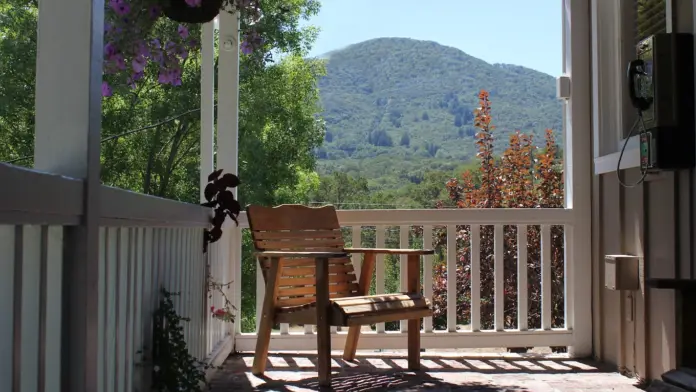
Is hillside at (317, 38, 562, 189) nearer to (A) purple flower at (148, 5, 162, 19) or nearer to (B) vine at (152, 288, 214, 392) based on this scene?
(B) vine at (152, 288, 214, 392)

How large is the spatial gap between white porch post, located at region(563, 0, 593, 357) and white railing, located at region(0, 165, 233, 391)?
2.36 m

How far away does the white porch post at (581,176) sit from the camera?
14.5ft

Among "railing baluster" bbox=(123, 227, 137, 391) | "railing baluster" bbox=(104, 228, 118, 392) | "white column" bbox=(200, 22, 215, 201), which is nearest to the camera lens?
"railing baluster" bbox=(104, 228, 118, 392)

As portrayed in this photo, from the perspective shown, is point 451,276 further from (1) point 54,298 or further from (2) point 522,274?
(1) point 54,298

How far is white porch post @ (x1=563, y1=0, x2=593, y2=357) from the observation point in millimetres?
4414

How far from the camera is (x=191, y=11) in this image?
7.20 ft

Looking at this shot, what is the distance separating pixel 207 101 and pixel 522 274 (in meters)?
2.01

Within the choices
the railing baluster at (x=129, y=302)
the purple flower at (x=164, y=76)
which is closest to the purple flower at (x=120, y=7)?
the purple flower at (x=164, y=76)

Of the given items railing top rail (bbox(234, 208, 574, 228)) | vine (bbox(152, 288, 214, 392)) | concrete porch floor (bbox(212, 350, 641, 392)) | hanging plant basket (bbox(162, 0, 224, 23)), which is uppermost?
hanging plant basket (bbox(162, 0, 224, 23))

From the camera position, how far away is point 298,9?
11.0m

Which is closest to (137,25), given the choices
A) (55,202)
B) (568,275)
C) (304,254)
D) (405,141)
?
(55,202)

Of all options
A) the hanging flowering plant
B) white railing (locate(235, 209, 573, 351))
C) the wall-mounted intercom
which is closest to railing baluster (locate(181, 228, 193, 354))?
the hanging flowering plant

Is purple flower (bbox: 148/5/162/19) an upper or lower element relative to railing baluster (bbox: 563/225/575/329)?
upper

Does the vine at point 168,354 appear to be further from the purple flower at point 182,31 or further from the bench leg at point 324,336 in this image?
the bench leg at point 324,336
